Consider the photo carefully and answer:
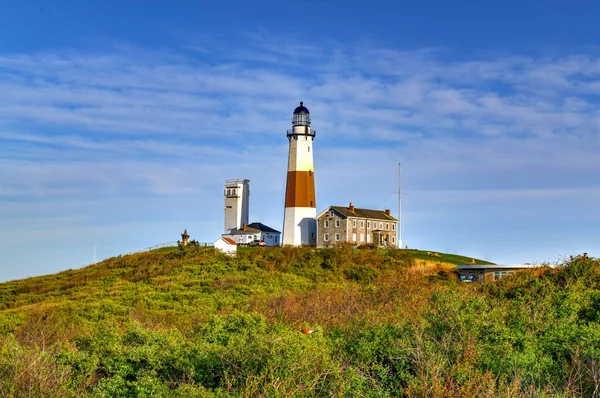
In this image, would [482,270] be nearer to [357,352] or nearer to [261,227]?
[261,227]

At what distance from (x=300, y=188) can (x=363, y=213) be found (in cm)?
603

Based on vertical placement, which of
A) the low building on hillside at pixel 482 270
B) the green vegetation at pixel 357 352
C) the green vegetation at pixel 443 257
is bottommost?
Answer: the green vegetation at pixel 357 352

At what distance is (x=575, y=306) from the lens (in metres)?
14.4

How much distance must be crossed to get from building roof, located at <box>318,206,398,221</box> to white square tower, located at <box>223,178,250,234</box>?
425 inches

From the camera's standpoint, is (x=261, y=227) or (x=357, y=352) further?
(x=261, y=227)

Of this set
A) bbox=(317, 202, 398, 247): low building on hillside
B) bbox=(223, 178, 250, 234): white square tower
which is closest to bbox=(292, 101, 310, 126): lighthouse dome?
bbox=(317, 202, 398, 247): low building on hillside

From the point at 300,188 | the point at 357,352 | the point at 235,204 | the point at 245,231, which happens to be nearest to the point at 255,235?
the point at 245,231

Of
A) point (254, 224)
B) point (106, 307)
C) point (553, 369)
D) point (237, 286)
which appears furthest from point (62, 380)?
point (254, 224)

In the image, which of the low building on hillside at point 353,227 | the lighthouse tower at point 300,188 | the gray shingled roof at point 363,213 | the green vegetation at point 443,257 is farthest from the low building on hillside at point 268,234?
the green vegetation at point 443,257

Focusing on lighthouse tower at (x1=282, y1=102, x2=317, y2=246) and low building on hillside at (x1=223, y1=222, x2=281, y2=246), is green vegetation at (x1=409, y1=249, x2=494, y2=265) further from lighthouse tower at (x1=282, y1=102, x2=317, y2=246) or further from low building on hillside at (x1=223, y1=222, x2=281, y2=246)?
low building on hillside at (x1=223, y1=222, x2=281, y2=246)

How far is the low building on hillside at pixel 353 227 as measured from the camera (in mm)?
53594

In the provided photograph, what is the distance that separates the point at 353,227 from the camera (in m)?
54.3

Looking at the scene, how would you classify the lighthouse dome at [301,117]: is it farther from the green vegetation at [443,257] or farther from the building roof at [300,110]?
the green vegetation at [443,257]

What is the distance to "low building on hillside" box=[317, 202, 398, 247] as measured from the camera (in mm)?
53594
